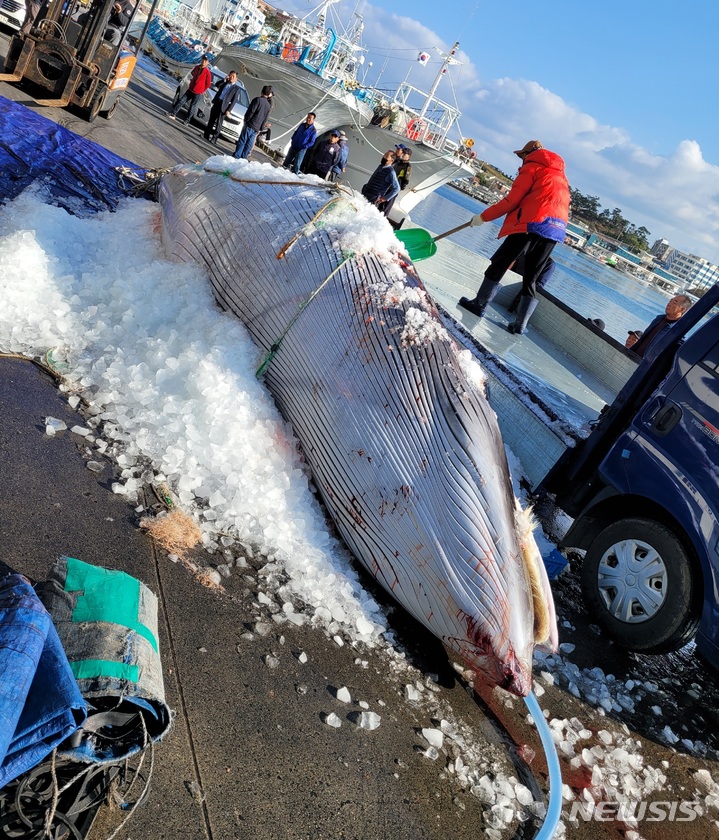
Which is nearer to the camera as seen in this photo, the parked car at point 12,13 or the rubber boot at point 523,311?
the rubber boot at point 523,311

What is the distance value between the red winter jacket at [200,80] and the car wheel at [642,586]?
17734 millimetres

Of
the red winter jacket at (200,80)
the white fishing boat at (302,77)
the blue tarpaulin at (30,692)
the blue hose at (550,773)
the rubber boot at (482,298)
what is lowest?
the blue hose at (550,773)

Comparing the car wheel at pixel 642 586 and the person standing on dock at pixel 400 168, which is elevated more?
the person standing on dock at pixel 400 168

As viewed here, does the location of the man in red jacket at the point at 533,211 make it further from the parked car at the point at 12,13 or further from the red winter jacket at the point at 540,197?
the parked car at the point at 12,13

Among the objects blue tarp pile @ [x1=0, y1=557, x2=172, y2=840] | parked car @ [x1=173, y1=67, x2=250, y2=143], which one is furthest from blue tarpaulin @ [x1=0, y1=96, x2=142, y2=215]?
parked car @ [x1=173, y1=67, x2=250, y2=143]

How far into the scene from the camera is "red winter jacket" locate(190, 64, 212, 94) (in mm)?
18109

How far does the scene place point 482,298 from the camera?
8359 mm

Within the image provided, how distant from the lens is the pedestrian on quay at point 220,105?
16984 millimetres

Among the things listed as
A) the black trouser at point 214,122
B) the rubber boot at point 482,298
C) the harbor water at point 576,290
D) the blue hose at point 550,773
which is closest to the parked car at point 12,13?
the black trouser at point 214,122

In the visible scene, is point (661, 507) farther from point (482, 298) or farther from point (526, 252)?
point (482, 298)

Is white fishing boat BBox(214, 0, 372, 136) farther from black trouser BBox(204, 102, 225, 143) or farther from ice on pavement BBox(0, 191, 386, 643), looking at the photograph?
ice on pavement BBox(0, 191, 386, 643)

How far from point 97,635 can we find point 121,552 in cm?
95

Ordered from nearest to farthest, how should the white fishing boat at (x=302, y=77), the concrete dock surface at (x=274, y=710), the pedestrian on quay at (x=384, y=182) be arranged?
the concrete dock surface at (x=274, y=710) < the pedestrian on quay at (x=384, y=182) < the white fishing boat at (x=302, y=77)

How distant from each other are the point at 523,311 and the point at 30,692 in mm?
7842
